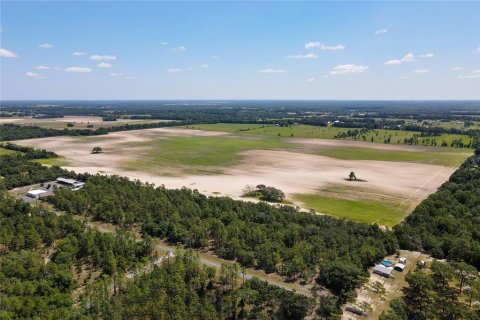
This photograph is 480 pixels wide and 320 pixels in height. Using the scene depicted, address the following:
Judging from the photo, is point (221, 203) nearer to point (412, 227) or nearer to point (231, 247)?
point (231, 247)

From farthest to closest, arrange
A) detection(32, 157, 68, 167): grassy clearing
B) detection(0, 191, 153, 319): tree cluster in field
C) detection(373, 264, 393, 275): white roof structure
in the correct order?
1. detection(32, 157, 68, 167): grassy clearing
2. detection(373, 264, 393, 275): white roof structure
3. detection(0, 191, 153, 319): tree cluster in field

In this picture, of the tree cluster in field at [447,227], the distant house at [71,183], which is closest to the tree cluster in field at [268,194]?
the tree cluster in field at [447,227]

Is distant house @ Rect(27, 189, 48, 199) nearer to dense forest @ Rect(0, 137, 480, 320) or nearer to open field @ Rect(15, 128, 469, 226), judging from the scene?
dense forest @ Rect(0, 137, 480, 320)

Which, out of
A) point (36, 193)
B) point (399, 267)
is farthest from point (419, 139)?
point (36, 193)

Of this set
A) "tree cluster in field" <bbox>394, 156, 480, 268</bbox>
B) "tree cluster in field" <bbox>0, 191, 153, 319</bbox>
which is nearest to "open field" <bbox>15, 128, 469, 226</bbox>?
"tree cluster in field" <bbox>394, 156, 480, 268</bbox>

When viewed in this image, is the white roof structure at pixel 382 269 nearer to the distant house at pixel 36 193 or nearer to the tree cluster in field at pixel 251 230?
the tree cluster in field at pixel 251 230

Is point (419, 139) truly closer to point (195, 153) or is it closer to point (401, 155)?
point (401, 155)
